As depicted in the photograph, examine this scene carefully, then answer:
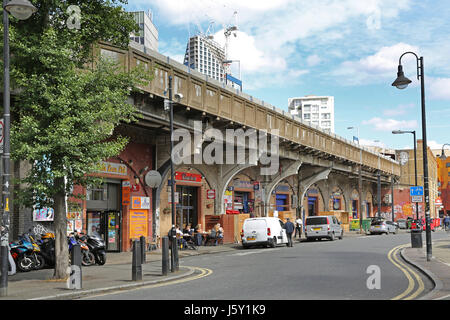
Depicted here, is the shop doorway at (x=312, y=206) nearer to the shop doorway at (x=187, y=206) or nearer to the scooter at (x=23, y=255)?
the shop doorway at (x=187, y=206)

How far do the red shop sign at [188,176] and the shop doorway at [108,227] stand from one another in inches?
210

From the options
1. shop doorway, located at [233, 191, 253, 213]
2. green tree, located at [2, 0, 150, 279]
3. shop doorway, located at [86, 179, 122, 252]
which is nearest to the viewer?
green tree, located at [2, 0, 150, 279]

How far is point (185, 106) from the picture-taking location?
936 inches

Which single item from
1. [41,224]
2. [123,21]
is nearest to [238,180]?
[41,224]

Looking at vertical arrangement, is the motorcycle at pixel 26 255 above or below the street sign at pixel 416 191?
below

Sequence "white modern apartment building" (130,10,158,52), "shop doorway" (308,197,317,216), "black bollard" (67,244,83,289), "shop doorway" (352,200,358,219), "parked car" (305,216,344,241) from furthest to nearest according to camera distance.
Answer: "white modern apartment building" (130,10,158,52) < "shop doorway" (352,200,358,219) < "shop doorway" (308,197,317,216) < "parked car" (305,216,344,241) < "black bollard" (67,244,83,289)

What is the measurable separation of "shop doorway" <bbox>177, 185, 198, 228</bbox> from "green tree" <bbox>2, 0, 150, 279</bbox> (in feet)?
56.1

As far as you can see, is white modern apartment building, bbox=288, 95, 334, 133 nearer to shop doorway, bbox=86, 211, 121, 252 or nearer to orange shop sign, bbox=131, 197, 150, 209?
orange shop sign, bbox=131, 197, 150, 209

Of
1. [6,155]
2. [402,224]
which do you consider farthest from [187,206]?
[402,224]

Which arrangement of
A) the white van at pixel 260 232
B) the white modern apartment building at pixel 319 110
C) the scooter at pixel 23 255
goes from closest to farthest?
the scooter at pixel 23 255, the white van at pixel 260 232, the white modern apartment building at pixel 319 110

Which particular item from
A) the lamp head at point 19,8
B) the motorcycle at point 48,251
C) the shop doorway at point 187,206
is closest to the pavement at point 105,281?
the motorcycle at point 48,251

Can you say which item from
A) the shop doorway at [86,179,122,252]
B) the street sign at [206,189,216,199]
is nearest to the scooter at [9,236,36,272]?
the shop doorway at [86,179,122,252]

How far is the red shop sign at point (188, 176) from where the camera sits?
30.3 metres

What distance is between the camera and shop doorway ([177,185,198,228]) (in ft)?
103
